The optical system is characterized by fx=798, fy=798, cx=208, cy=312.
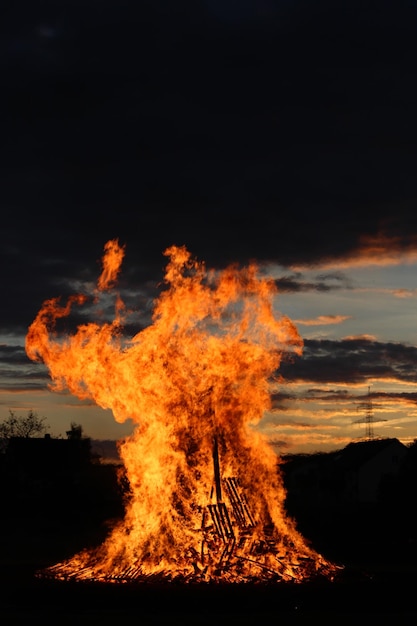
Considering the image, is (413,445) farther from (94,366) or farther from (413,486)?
(94,366)

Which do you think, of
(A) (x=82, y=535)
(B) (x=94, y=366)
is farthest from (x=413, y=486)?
(B) (x=94, y=366)

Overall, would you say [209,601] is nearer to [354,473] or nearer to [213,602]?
[213,602]

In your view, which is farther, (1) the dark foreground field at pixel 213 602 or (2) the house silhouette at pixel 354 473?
(2) the house silhouette at pixel 354 473

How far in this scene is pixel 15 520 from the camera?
4284 centimetres

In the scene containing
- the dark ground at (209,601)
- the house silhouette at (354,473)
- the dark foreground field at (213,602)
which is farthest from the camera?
the house silhouette at (354,473)

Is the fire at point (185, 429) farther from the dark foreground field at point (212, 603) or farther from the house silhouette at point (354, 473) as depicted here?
the house silhouette at point (354, 473)

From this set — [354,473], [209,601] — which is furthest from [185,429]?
[354,473]

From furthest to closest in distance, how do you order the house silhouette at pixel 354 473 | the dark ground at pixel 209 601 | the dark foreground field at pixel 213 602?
the house silhouette at pixel 354 473 < the dark ground at pixel 209 601 < the dark foreground field at pixel 213 602

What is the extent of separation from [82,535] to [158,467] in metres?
19.0

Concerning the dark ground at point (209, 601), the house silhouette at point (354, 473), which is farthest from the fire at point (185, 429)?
the house silhouette at point (354, 473)

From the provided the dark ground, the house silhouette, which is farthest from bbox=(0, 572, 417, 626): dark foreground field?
the house silhouette

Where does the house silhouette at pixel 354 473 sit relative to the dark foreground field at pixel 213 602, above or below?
above

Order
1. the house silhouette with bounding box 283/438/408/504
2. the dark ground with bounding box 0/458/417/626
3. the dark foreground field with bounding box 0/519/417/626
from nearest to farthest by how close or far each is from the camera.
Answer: the dark foreground field with bounding box 0/519/417/626
the dark ground with bounding box 0/458/417/626
the house silhouette with bounding box 283/438/408/504

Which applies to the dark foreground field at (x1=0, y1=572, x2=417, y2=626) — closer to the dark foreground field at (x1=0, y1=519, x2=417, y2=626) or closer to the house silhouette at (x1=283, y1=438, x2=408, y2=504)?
the dark foreground field at (x1=0, y1=519, x2=417, y2=626)
